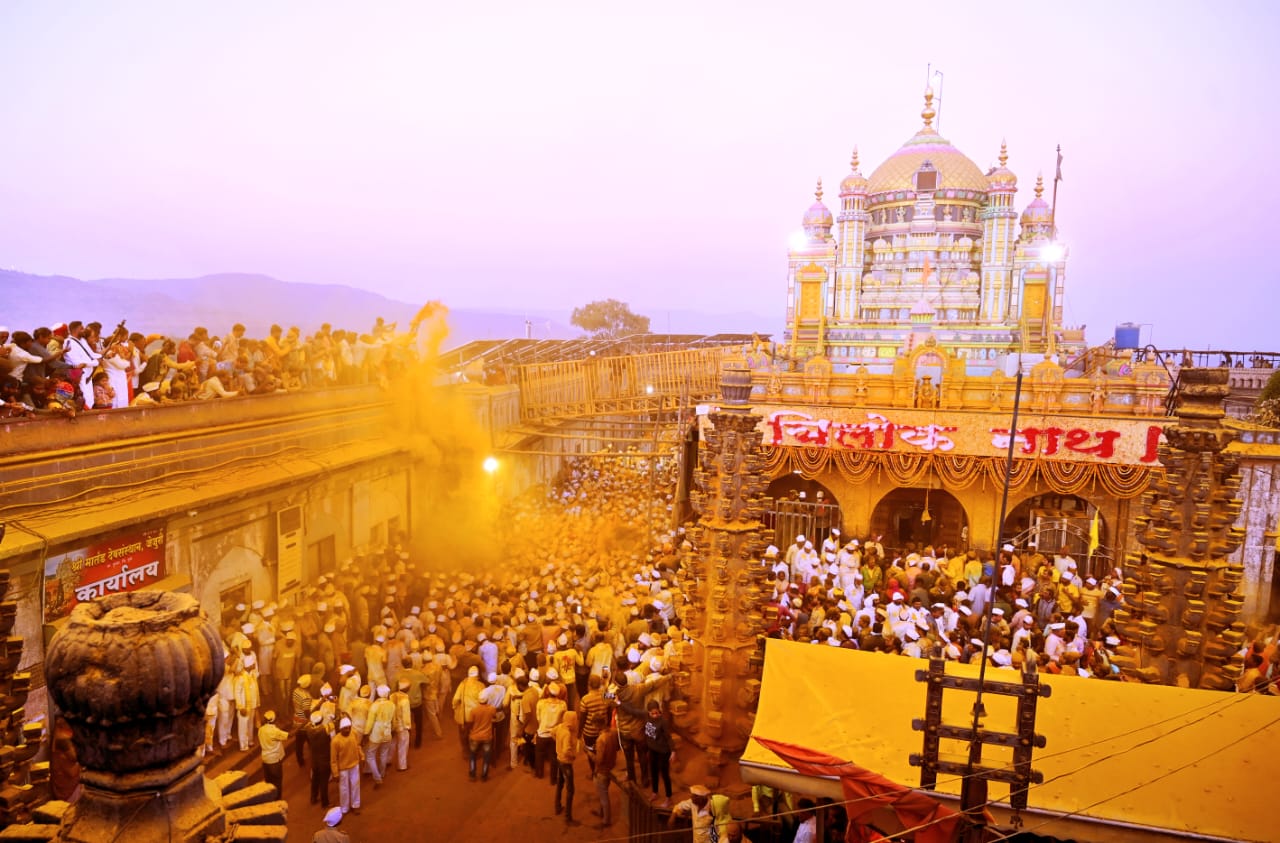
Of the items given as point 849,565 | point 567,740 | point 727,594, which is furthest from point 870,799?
point 849,565

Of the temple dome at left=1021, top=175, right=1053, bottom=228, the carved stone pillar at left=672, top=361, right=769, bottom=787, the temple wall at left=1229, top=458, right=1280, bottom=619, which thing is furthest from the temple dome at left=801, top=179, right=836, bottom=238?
the carved stone pillar at left=672, top=361, right=769, bottom=787

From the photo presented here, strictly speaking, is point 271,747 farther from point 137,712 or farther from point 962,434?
point 962,434

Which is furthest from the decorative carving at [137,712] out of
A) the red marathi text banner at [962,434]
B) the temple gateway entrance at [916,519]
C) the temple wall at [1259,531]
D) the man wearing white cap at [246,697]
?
the temple wall at [1259,531]

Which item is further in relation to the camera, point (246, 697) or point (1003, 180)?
point (1003, 180)

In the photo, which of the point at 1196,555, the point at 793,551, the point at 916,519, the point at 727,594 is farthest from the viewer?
the point at 916,519

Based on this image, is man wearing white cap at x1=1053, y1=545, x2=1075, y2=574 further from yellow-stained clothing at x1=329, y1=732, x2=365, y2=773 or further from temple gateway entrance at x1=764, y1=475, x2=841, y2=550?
yellow-stained clothing at x1=329, y1=732, x2=365, y2=773

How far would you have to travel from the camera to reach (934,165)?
118 ft

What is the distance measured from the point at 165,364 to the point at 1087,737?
1340cm

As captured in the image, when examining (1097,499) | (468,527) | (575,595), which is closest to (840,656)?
(575,595)

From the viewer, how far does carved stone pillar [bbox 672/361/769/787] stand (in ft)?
27.0

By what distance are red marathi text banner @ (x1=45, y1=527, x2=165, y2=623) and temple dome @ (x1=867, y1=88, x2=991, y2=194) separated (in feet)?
113

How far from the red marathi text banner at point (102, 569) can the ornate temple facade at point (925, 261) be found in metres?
25.3

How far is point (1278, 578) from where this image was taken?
16281mm

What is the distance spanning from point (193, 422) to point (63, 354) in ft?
7.61
